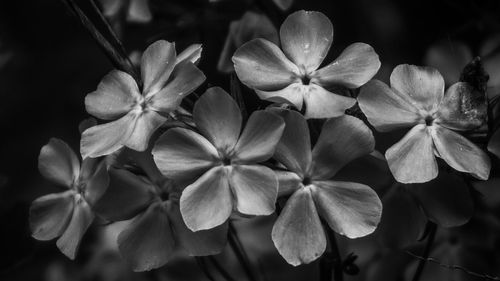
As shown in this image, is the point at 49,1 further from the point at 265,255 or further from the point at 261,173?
the point at 261,173

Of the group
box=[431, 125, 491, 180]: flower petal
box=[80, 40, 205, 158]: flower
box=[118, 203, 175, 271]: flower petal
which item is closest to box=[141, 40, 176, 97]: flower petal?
box=[80, 40, 205, 158]: flower

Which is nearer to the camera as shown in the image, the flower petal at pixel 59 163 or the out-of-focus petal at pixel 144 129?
the out-of-focus petal at pixel 144 129

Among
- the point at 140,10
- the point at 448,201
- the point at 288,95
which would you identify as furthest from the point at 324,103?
the point at 140,10

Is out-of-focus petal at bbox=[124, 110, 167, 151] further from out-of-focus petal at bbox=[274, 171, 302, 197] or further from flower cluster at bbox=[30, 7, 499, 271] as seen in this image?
out-of-focus petal at bbox=[274, 171, 302, 197]

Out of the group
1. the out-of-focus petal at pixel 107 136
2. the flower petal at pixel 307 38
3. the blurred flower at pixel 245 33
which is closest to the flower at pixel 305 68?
the flower petal at pixel 307 38

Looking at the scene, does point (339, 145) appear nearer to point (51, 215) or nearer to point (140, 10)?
point (51, 215)

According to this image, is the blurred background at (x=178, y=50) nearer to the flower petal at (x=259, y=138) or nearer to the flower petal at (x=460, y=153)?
the flower petal at (x=460, y=153)

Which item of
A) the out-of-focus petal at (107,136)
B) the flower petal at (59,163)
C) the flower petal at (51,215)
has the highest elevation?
the out-of-focus petal at (107,136)
